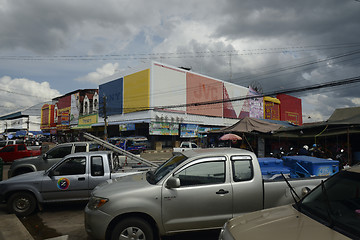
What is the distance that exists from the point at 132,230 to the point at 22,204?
4306 mm

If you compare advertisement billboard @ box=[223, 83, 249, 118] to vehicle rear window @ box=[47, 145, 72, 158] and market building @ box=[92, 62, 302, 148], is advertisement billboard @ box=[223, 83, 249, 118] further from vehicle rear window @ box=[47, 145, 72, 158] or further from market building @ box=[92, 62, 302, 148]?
vehicle rear window @ box=[47, 145, 72, 158]

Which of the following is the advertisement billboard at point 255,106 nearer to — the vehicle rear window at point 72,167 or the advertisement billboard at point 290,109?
the advertisement billboard at point 290,109

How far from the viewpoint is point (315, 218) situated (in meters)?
2.65

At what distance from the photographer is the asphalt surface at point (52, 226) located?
16.2 feet

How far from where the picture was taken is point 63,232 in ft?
17.8

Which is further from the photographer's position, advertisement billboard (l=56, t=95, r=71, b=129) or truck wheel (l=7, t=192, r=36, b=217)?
advertisement billboard (l=56, t=95, r=71, b=129)

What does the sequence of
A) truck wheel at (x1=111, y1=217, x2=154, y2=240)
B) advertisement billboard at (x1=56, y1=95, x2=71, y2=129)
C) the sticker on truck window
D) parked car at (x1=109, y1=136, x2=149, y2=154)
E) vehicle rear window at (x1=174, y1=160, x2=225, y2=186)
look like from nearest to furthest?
truck wheel at (x1=111, y1=217, x2=154, y2=240) < vehicle rear window at (x1=174, y1=160, x2=225, y2=186) < the sticker on truck window < parked car at (x1=109, y1=136, x2=149, y2=154) < advertisement billboard at (x1=56, y1=95, x2=71, y2=129)

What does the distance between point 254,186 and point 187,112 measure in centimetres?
3682

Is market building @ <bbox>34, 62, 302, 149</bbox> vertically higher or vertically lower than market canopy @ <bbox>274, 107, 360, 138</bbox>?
higher

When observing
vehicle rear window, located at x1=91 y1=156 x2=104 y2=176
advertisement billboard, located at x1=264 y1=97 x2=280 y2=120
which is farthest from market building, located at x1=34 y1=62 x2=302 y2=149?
vehicle rear window, located at x1=91 y1=156 x2=104 y2=176

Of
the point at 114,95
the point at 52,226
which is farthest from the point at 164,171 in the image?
the point at 114,95

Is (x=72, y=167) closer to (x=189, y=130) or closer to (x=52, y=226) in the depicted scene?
(x=52, y=226)

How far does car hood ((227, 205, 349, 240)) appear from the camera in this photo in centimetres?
227

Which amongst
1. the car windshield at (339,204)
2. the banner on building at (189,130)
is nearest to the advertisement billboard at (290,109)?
the banner on building at (189,130)
